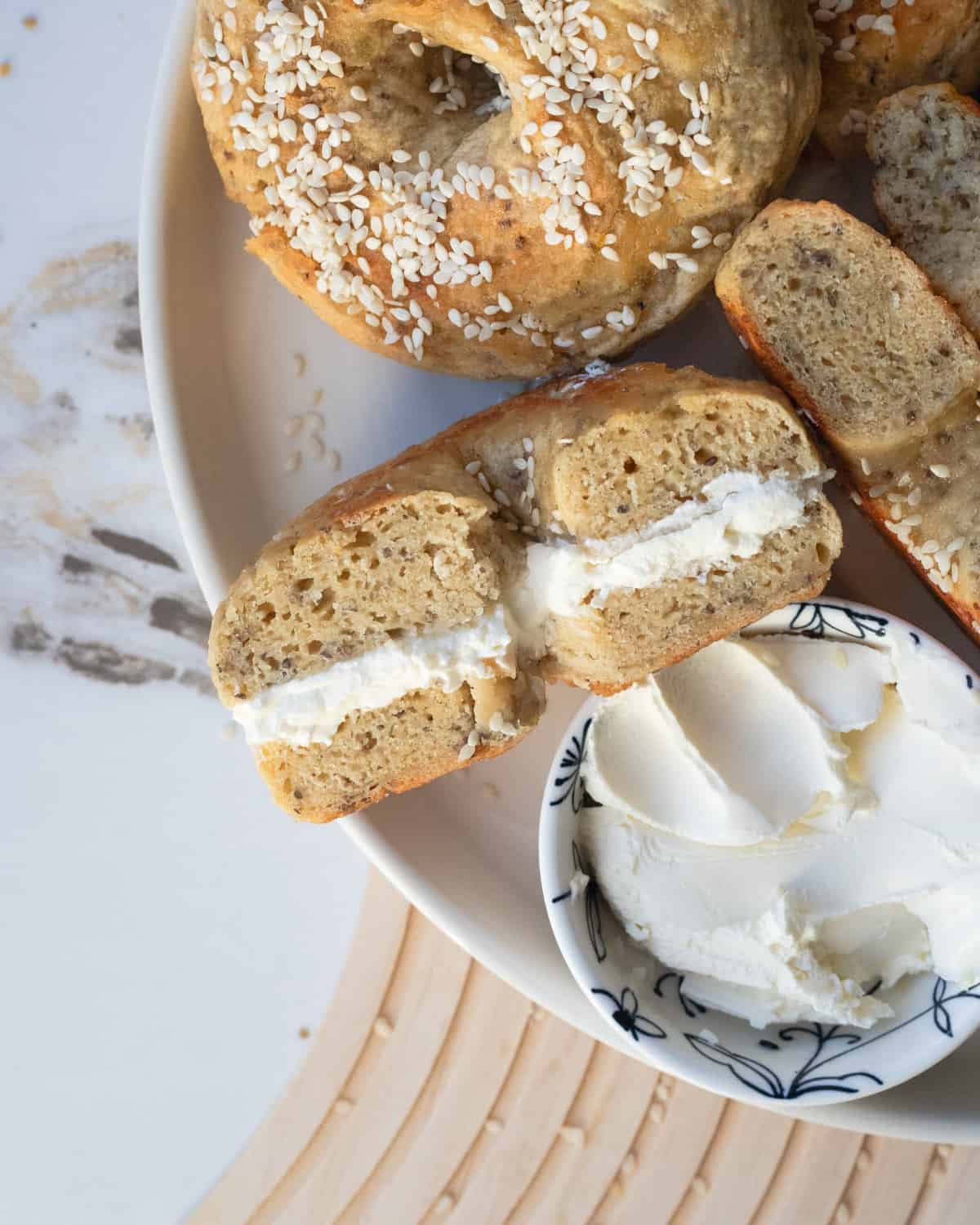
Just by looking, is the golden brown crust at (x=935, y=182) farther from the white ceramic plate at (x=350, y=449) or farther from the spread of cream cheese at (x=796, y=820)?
the spread of cream cheese at (x=796, y=820)

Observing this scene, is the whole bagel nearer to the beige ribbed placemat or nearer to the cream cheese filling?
the cream cheese filling

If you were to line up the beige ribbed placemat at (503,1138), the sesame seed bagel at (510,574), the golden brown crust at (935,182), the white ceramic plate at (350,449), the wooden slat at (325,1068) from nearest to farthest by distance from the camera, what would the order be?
1. the sesame seed bagel at (510,574)
2. the golden brown crust at (935,182)
3. the white ceramic plate at (350,449)
4. the beige ribbed placemat at (503,1138)
5. the wooden slat at (325,1068)

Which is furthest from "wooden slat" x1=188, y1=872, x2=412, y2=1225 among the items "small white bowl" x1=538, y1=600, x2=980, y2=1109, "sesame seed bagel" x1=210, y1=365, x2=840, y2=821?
"sesame seed bagel" x1=210, y1=365, x2=840, y2=821

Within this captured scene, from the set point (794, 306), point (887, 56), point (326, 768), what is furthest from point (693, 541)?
point (887, 56)

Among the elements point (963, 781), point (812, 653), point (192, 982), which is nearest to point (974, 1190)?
point (963, 781)

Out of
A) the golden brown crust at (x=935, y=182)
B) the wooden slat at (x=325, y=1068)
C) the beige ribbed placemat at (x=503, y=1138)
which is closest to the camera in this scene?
the golden brown crust at (x=935, y=182)

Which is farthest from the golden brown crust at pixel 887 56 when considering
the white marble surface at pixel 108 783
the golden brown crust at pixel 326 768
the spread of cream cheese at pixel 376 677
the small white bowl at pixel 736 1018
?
the white marble surface at pixel 108 783
